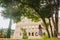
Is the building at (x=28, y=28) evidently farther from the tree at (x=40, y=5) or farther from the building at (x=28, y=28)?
the tree at (x=40, y=5)

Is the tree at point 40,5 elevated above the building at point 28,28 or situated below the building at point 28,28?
above

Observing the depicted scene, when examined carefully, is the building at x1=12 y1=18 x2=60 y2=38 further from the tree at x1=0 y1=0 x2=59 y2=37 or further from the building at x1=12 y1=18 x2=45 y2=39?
the tree at x1=0 y1=0 x2=59 y2=37

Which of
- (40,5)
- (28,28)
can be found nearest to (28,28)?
(28,28)

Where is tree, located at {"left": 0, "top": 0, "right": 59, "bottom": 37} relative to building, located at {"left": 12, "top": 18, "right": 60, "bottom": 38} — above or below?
above

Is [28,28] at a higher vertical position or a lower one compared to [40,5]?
lower

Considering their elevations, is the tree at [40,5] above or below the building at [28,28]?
above

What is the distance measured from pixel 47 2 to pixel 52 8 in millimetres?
140

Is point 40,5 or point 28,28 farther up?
point 40,5

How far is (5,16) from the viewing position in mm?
3709

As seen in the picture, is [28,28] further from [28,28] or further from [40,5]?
[40,5]

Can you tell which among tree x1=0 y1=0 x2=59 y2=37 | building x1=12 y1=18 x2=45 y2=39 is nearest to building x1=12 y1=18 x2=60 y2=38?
building x1=12 y1=18 x2=45 y2=39

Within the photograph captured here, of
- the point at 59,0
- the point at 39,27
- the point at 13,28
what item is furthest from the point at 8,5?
the point at 59,0

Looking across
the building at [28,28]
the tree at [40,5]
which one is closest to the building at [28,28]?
the building at [28,28]

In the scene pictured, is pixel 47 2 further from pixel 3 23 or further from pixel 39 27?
pixel 3 23
